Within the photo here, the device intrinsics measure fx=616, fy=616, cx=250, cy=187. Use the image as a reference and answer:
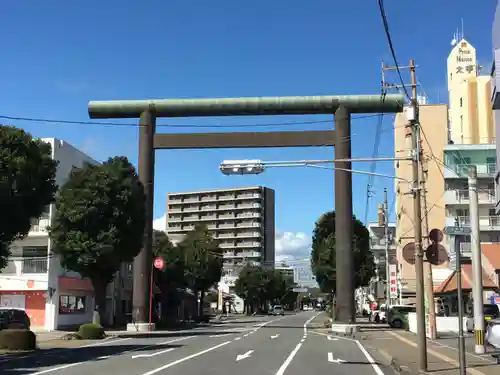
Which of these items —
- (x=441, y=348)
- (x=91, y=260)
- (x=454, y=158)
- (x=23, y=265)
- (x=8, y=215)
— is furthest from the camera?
(x=454, y=158)

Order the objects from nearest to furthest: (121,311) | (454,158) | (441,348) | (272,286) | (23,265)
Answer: (441,348) < (23,265) < (121,311) < (454,158) < (272,286)

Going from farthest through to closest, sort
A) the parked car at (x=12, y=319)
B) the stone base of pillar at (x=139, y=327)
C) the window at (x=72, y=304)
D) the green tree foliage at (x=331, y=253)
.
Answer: the green tree foliage at (x=331, y=253) → the window at (x=72, y=304) → the stone base of pillar at (x=139, y=327) → the parked car at (x=12, y=319)

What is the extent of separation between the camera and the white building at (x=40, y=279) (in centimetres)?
4353

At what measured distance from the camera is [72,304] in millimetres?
47219

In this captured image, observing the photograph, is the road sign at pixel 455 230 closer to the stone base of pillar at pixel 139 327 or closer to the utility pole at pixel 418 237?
the stone base of pillar at pixel 139 327

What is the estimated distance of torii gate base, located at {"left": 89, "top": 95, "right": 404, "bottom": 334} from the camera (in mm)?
40000

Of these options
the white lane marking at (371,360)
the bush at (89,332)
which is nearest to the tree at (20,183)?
the bush at (89,332)

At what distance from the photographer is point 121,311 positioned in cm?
5547

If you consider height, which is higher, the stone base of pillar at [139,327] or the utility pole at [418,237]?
the utility pole at [418,237]

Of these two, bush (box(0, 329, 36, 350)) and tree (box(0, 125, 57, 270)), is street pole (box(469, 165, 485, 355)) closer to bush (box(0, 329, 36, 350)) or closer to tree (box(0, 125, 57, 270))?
tree (box(0, 125, 57, 270))

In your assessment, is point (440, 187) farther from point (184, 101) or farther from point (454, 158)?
point (184, 101)

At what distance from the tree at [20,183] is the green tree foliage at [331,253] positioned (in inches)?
1243

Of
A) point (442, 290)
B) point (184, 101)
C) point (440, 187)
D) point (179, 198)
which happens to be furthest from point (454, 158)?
point (179, 198)

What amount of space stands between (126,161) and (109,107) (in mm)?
5894
